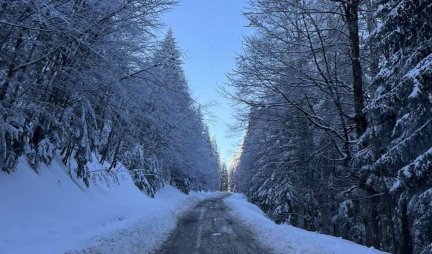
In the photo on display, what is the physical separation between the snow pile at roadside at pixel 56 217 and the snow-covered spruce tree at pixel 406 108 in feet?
21.7

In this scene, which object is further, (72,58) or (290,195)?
(290,195)

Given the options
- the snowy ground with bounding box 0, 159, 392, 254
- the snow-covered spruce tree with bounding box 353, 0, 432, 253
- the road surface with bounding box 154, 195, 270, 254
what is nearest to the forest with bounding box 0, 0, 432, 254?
the snow-covered spruce tree with bounding box 353, 0, 432, 253

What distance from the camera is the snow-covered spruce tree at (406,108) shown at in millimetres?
8922

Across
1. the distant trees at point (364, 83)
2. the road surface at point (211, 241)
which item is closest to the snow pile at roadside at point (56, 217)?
the road surface at point (211, 241)

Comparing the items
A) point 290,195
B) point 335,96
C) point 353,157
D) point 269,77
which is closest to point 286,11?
point 269,77

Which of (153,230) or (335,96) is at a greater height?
(335,96)

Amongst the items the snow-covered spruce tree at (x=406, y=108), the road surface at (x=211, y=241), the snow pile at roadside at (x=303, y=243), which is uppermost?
the snow-covered spruce tree at (x=406, y=108)

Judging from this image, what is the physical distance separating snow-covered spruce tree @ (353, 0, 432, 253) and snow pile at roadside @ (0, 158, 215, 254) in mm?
6625

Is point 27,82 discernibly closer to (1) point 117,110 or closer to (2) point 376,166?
(1) point 117,110

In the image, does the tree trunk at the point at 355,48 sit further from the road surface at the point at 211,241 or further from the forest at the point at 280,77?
the road surface at the point at 211,241

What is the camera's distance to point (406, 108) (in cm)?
1029

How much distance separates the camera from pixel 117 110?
14047 millimetres

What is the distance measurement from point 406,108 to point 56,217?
1004 cm

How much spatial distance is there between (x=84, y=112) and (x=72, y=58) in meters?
2.57
